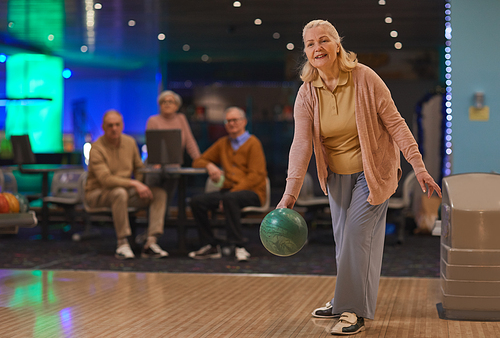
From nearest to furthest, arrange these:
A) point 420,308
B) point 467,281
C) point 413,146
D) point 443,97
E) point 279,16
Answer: point 413,146, point 467,281, point 420,308, point 279,16, point 443,97

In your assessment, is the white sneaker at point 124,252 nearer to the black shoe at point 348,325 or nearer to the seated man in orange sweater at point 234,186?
the seated man in orange sweater at point 234,186

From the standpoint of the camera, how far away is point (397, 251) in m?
6.23

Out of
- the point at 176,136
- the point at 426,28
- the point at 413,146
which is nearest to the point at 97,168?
the point at 176,136

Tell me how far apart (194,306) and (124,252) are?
2.20m

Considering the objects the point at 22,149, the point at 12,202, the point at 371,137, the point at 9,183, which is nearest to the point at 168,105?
the point at 22,149

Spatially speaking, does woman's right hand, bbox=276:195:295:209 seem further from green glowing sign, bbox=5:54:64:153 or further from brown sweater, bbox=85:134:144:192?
green glowing sign, bbox=5:54:64:153

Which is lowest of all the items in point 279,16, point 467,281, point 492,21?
point 467,281

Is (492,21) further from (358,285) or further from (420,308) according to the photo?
(358,285)

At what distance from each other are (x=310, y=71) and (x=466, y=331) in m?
1.50

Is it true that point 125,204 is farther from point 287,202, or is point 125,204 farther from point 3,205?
point 287,202

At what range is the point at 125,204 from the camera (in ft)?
18.8

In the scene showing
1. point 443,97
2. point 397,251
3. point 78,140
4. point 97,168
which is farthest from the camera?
point 78,140

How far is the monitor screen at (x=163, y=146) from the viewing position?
18.9 feet

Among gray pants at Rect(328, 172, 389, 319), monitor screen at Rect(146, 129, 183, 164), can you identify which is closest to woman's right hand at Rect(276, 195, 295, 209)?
gray pants at Rect(328, 172, 389, 319)
